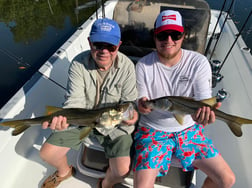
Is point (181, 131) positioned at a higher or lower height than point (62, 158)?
higher

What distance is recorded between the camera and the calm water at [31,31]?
7.17 meters

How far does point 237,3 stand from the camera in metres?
11.2

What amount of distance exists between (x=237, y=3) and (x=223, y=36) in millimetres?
7836

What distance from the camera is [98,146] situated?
2648mm

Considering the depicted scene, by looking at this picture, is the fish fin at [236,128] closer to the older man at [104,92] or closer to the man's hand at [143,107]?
the man's hand at [143,107]

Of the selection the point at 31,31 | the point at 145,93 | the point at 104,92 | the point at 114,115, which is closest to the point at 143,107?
the point at 145,93

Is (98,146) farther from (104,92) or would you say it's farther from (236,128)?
(236,128)

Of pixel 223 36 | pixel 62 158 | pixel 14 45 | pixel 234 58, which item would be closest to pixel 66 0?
pixel 14 45

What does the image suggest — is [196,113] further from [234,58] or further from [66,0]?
[66,0]

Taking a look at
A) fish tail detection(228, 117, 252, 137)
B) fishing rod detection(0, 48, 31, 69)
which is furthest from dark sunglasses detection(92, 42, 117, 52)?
fishing rod detection(0, 48, 31, 69)

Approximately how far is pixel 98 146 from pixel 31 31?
952 centimetres

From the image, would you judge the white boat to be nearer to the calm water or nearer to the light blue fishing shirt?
the light blue fishing shirt

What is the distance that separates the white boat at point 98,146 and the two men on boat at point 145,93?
0.33m

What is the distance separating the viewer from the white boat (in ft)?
8.89
